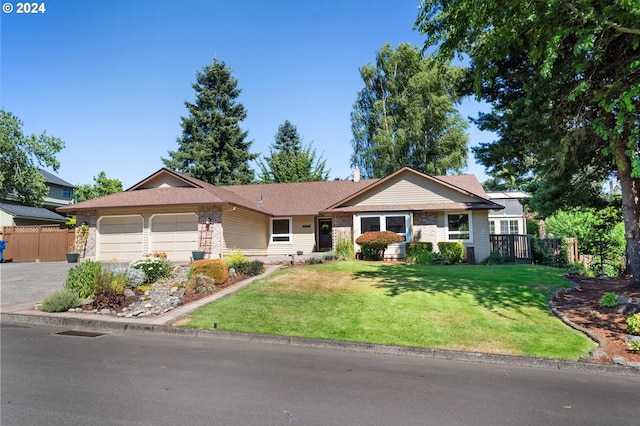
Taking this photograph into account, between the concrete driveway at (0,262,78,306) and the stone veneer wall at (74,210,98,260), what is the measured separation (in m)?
2.22

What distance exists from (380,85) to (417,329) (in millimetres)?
30320

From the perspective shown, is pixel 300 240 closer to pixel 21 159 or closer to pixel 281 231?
pixel 281 231

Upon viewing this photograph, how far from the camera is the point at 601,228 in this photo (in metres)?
19.5

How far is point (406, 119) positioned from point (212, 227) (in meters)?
20.6

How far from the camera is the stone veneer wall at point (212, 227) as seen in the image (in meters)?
18.5

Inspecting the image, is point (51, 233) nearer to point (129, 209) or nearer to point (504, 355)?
point (129, 209)

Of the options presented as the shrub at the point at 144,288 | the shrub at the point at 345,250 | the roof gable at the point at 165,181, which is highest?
the roof gable at the point at 165,181

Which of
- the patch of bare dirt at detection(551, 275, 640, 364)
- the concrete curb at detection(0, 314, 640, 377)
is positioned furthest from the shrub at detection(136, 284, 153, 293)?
the patch of bare dirt at detection(551, 275, 640, 364)

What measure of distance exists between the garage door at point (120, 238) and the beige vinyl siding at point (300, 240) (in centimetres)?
790

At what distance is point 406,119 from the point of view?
3241 centimetres

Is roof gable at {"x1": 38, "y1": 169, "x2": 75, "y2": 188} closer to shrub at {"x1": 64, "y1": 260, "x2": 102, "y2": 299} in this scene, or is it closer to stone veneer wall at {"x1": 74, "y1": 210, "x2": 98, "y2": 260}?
stone veneer wall at {"x1": 74, "y1": 210, "x2": 98, "y2": 260}

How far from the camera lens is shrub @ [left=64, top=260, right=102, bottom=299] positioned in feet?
34.1

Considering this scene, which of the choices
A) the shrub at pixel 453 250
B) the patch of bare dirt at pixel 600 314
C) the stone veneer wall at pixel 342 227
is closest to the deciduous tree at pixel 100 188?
the stone veneer wall at pixel 342 227

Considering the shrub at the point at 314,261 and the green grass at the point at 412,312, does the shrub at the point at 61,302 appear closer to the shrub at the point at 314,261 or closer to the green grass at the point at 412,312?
the green grass at the point at 412,312
